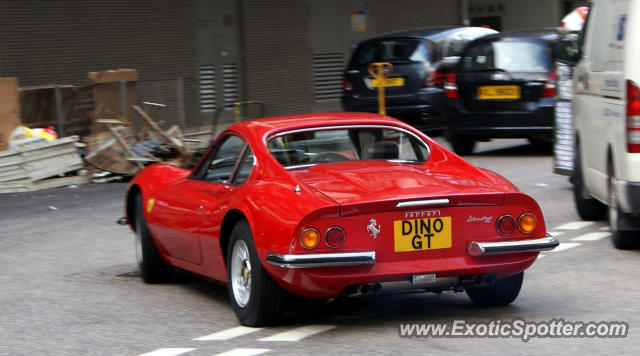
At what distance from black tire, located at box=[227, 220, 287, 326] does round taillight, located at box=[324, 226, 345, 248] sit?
45cm

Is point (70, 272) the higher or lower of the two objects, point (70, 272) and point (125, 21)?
the lower

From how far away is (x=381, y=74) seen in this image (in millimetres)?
15953

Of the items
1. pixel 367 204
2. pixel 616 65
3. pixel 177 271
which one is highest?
pixel 616 65

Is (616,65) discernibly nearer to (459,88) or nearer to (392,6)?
(459,88)

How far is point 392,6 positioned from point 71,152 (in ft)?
45.4

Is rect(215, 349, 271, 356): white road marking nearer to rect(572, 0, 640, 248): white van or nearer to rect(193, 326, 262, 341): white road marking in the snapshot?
rect(193, 326, 262, 341): white road marking

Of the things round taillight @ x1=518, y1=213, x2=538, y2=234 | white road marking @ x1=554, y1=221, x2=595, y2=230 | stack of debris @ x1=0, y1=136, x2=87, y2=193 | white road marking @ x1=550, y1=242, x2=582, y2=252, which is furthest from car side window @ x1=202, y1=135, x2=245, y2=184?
stack of debris @ x1=0, y1=136, x2=87, y2=193

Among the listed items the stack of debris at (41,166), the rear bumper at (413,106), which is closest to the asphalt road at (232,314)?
the stack of debris at (41,166)

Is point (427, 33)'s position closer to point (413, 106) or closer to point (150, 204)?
point (413, 106)

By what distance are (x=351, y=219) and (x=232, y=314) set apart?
4.45 ft

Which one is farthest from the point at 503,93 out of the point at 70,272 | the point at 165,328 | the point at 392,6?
the point at 392,6

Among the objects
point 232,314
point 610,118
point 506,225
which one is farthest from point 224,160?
point 610,118

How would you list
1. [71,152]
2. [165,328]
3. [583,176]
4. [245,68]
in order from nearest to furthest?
1. [165,328]
2. [583,176]
3. [71,152]
4. [245,68]

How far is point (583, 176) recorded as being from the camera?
32.4 ft
